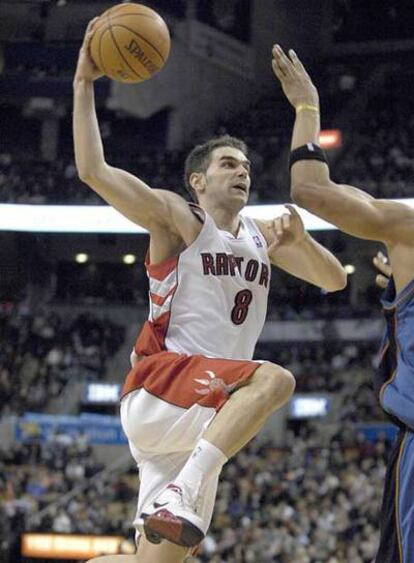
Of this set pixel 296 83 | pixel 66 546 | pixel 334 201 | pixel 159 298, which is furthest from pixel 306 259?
pixel 66 546

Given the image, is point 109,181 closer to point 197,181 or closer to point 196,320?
point 197,181

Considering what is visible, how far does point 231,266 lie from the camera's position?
205 inches

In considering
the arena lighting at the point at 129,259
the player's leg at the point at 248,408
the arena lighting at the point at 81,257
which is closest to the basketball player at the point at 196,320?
the player's leg at the point at 248,408

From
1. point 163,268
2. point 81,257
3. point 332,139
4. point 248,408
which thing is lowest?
point 81,257

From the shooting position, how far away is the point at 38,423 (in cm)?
2000

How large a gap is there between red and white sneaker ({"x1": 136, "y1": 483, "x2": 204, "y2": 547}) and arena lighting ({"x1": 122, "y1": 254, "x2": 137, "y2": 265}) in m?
21.3

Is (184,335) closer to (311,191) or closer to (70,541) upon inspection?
(311,191)

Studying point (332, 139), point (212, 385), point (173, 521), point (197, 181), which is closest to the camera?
point (173, 521)

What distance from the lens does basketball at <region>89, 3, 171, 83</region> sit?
16.6ft

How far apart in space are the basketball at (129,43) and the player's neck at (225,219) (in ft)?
2.51

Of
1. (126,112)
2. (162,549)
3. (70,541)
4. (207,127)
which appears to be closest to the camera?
(162,549)

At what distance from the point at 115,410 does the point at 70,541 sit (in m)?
6.31

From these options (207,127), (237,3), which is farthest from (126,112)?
(237,3)

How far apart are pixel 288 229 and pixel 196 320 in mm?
616
